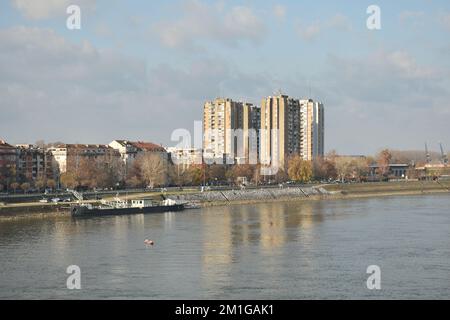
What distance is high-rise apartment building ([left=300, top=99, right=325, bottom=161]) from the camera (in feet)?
226

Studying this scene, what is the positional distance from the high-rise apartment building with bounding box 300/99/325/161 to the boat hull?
34.1m

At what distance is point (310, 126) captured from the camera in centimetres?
6900

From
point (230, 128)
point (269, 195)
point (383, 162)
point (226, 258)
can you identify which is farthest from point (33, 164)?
point (383, 162)

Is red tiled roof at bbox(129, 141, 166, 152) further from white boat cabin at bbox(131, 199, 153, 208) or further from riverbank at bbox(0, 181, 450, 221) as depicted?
white boat cabin at bbox(131, 199, 153, 208)

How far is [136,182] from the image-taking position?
4834 cm

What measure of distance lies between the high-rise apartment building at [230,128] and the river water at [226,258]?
3810cm

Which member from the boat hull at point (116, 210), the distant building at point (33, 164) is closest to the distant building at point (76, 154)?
the distant building at point (33, 164)

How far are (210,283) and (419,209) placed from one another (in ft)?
78.0

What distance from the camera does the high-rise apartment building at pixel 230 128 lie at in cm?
6638

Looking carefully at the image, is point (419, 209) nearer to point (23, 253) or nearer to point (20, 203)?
point (20, 203)

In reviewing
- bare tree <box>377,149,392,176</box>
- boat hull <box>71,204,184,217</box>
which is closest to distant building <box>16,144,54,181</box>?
boat hull <box>71,204,184,217</box>
